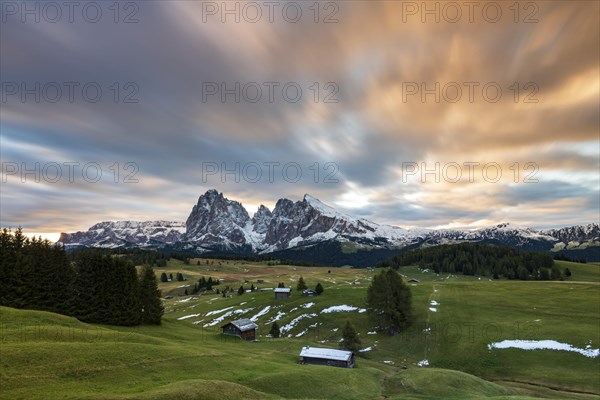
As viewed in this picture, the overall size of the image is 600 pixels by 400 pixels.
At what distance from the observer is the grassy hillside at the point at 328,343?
36125mm

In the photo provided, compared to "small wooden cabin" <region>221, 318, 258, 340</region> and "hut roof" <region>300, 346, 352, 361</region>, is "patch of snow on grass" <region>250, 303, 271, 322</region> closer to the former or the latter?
"small wooden cabin" <region>221, 318, 258, 340</region>

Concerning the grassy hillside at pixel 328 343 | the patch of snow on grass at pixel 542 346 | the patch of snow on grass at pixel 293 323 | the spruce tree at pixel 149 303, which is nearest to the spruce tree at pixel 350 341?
the grassy hillside at pixel 328 343

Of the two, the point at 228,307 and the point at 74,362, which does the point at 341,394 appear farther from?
the point at 228,307

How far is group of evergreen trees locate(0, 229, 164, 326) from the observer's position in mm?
60375

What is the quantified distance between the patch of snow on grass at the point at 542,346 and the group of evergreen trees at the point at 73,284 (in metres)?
77.9

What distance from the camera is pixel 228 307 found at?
458ft

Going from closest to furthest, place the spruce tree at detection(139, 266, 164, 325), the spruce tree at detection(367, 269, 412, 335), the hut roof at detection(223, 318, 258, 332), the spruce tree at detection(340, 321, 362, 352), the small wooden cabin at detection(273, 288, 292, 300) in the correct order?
the spruce tree at detection(139, 266, 164, 325), the spruce tree at detection(340, 321, 362, 352), the hut roof at detection(223, 318, 258, 332), the spruce tree at detection(367, 269, 412, 335), the small wooden cabin at detection(273, 288, 292, 300)

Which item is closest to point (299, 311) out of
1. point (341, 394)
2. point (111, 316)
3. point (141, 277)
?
point (141, 277)

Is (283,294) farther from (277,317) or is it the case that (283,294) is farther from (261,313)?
(277,317)

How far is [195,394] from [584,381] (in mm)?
68834

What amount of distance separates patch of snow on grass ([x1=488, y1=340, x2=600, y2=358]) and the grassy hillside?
146 centimetres

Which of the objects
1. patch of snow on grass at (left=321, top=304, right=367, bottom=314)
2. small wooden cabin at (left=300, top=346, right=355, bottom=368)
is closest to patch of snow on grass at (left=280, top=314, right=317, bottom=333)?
patch of snow on grass at (left=321, top=304, right=367, bottom=314)

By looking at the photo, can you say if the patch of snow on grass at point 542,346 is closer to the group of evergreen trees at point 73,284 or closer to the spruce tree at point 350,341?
the spruce tree at point 350,341

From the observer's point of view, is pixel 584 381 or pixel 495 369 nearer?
pixel 584 381
